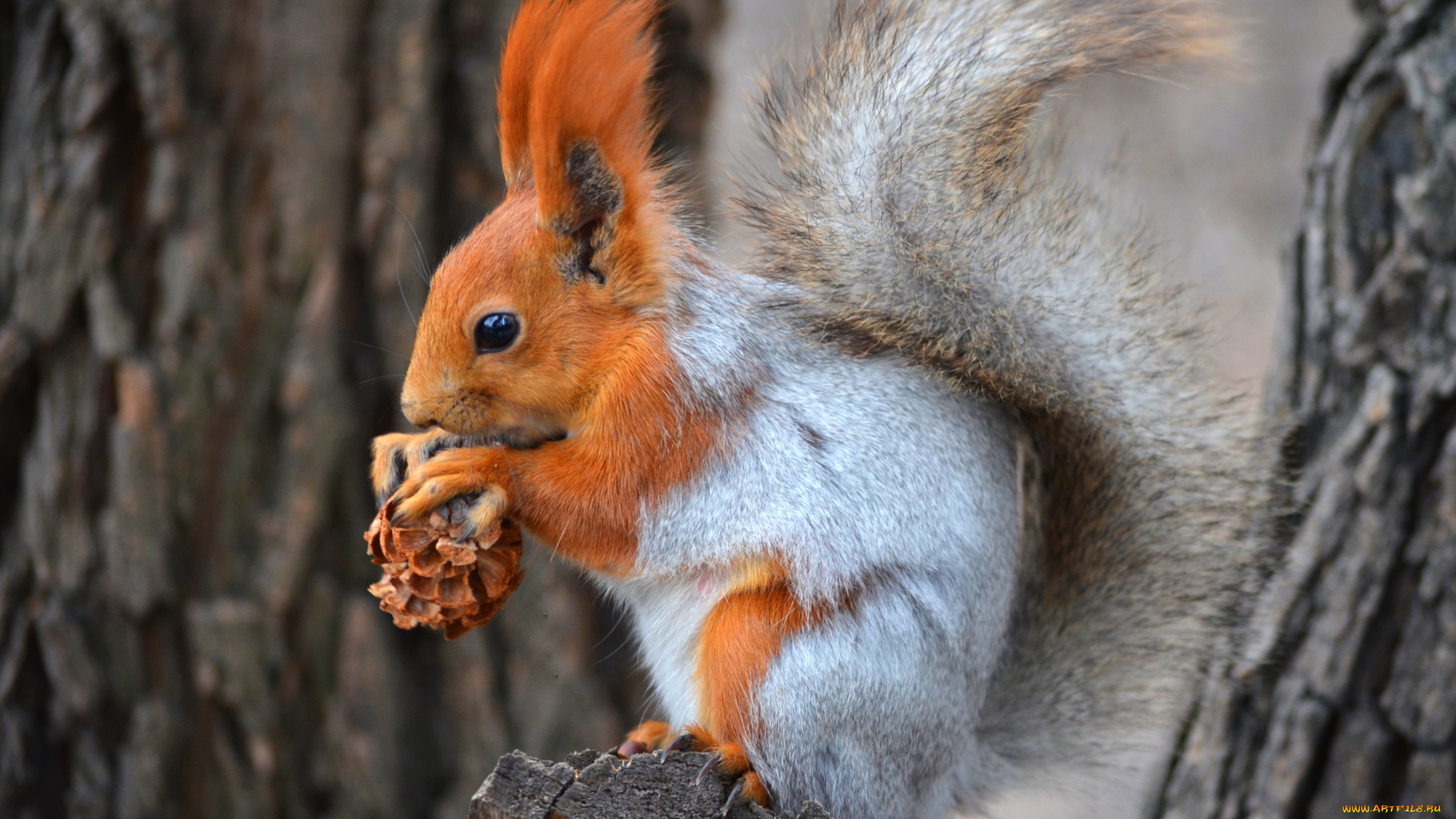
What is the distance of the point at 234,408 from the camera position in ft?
5.90

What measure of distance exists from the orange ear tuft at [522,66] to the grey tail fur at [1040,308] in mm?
252

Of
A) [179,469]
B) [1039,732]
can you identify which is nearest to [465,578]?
[1039,732]

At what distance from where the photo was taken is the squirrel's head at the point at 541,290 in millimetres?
1035

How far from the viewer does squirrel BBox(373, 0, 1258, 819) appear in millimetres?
988

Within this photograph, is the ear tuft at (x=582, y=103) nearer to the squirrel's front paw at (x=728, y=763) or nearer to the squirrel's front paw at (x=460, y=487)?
the squirrel's front paw at (x=460, y=487)

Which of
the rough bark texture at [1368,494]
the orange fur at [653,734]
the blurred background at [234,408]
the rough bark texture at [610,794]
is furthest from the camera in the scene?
the blurred background at [234,408]

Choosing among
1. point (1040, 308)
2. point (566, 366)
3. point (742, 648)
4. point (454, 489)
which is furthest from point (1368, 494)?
point (454, 489)

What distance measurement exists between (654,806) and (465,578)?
0.27 metres

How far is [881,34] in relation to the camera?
1087mm

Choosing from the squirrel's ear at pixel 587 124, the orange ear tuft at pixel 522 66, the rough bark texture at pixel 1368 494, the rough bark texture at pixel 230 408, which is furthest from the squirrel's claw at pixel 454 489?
the rough bark texture at pixel 1368 494

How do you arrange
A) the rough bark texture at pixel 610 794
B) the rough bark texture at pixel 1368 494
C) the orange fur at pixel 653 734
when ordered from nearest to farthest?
the rough bark texture at pixel 610 794
the orange fur at pixel 653 734
the rough bark texture at pixel 1368 494

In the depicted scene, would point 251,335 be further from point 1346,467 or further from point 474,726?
point 1346,467

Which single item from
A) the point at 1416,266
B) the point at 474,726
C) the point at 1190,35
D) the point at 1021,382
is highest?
the point at 1190,35

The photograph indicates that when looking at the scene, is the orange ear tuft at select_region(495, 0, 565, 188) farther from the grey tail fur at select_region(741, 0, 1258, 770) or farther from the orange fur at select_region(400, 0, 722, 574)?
the grey tail fur at select_region(741, 0, 1258, 770)
